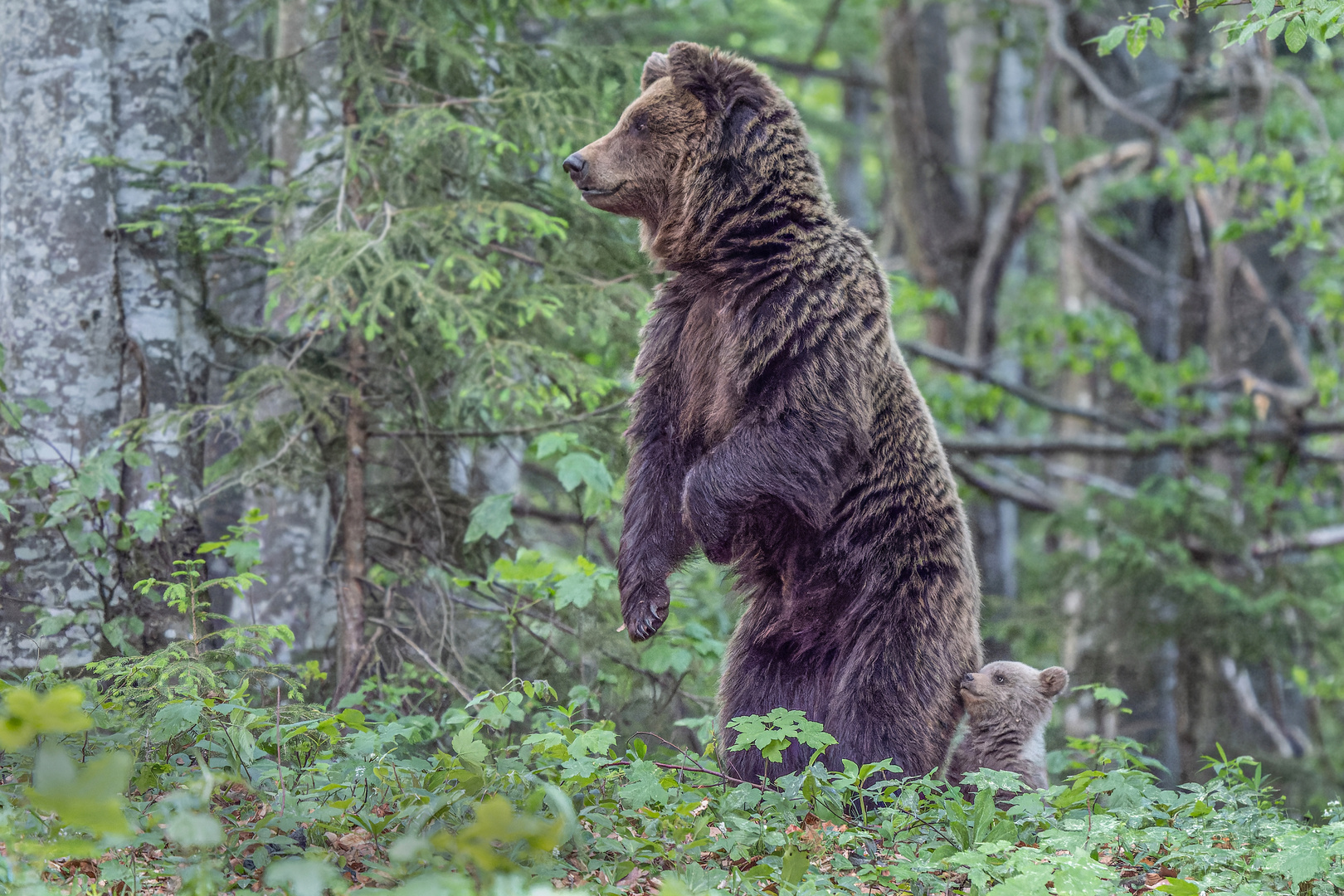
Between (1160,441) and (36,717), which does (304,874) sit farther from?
(1160,441)

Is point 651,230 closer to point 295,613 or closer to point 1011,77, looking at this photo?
point 295,613

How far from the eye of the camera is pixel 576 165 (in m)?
4.15

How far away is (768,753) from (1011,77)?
14086 millimetres

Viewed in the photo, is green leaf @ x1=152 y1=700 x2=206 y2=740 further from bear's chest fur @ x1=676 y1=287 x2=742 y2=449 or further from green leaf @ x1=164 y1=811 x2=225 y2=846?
bear's chest fur @ x1=676 y1=287 x2=742 y2=449

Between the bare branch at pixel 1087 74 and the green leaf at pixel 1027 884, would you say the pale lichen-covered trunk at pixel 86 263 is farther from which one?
the bare branch at pixel 1087 74

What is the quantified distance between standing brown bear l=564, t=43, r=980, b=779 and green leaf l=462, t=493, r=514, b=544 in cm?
103

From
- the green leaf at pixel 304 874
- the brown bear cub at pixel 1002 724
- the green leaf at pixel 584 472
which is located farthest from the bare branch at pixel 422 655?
the green leaf at pixel 304 874

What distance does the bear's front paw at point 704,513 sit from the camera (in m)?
4.01

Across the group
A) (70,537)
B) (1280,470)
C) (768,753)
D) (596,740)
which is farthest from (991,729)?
(1280,470)

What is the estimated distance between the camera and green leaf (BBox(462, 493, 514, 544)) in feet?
17.1

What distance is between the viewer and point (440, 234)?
5.23 meters

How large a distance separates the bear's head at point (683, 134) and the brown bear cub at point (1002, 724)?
82.1 inches

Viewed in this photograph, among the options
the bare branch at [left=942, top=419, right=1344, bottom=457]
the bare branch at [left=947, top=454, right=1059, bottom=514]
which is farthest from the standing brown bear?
the bare branch at [left=947, top=454, right=1059, bottom=514]

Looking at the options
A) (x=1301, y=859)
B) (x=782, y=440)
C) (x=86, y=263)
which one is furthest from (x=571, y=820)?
(x=86, y=263)
